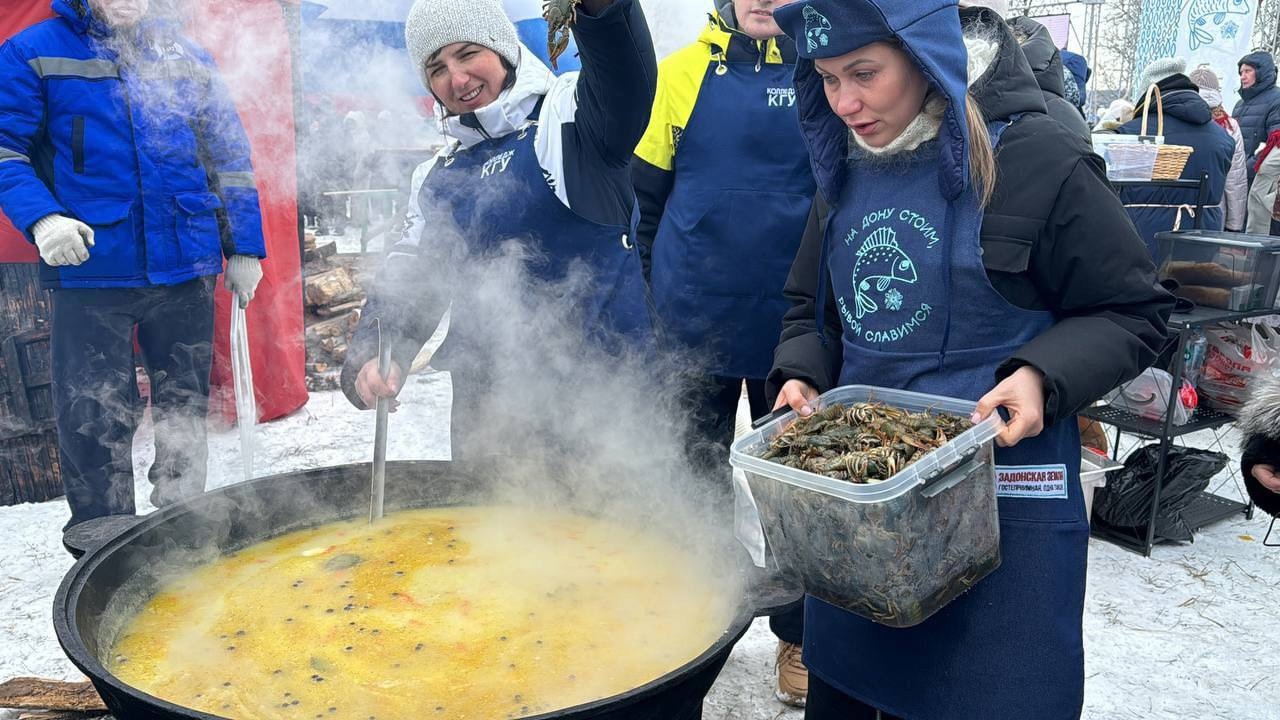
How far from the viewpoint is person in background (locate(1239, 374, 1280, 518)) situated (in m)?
2.14

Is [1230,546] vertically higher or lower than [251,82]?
lower

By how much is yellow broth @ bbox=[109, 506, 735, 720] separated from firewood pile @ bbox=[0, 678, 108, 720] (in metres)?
0.86

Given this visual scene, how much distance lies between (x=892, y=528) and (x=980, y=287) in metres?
0.51

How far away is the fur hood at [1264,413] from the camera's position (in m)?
2.14

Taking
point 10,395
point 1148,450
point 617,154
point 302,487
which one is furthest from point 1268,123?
point 10,395

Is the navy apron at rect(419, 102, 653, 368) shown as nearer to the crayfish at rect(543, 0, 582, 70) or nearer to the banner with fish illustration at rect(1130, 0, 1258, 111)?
the crayfish at rect(543, 0, 582, 70)

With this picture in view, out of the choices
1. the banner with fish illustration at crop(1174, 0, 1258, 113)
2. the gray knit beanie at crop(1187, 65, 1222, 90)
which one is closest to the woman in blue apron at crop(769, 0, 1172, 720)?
the gray knit beanie at crop(1187, 65, 1222, 90)

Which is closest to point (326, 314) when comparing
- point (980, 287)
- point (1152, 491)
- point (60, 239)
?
point (60, 239)

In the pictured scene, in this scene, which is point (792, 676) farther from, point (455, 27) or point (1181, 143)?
point (1181, 143)

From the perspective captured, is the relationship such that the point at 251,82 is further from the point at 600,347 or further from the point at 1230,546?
the point at 1230,546

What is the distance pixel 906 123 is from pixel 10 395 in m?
4.53

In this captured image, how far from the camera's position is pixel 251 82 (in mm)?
5316

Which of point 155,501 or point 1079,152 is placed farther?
point 155,501

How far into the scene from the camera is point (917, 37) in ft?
4.75
